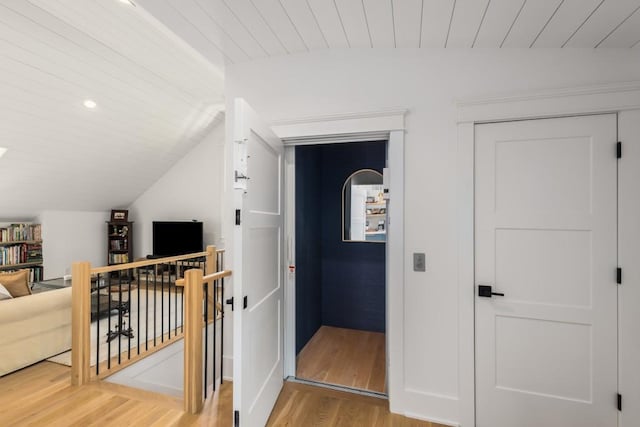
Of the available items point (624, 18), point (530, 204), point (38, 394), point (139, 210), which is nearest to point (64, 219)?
point (139, 210)

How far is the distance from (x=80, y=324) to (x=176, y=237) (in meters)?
3.60

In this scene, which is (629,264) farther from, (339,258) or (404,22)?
(339,258)

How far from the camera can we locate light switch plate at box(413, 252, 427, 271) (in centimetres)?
200

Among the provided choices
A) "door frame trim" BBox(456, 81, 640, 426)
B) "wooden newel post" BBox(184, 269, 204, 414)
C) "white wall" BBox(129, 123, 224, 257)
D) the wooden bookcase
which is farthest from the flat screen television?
"door frame trim" BBox(456, 81, 640, 426)

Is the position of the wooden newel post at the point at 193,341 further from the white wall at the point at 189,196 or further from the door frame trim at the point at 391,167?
the white wall at the point at 189,196

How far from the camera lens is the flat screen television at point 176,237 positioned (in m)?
5.80

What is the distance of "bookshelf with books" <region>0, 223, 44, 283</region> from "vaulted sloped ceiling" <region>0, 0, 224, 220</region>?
0.27 m

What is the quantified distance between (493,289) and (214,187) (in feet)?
17.4

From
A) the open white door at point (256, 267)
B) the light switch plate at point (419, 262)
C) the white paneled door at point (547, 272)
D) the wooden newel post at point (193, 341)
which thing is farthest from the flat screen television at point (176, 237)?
the white paneled door at point (547, 272)

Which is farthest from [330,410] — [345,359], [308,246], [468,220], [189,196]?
[189,196]

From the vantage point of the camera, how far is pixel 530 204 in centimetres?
184

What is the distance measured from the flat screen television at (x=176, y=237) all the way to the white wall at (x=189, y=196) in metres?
0.26

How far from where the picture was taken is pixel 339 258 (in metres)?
3.63

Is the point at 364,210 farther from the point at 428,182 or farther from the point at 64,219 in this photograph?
the point at 64,219
